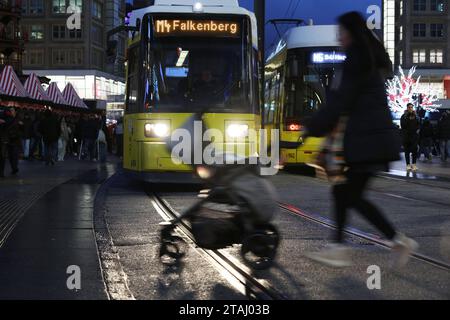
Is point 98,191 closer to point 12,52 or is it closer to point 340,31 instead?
point 340,31

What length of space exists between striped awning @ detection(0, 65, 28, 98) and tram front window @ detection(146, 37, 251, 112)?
18.0 metres

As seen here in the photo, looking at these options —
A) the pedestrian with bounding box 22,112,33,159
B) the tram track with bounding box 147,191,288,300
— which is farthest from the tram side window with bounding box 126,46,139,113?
the pedestrian with bounding box 22,112,33,159

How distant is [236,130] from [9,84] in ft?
65.2

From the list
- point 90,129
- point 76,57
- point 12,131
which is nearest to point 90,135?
point 90,129

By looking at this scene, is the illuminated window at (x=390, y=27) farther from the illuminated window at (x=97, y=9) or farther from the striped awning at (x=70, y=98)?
the striped awning at (x=70, y=98)

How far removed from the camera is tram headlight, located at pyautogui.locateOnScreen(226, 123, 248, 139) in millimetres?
12297

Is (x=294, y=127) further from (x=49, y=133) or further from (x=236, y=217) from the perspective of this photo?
(x=236, y=217)

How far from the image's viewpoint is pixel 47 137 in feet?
74.7

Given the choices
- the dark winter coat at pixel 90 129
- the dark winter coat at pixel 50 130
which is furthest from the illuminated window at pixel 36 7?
the dark winter coat at pixel 50 130

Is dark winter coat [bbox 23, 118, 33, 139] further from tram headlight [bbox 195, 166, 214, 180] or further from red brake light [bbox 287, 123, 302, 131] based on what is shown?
tram headlight [bbox 195, 166, 214, 180]

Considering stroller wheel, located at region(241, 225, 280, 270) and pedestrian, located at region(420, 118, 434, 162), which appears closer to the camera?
stroller wheel, located at region(241, 225, 280, 270)

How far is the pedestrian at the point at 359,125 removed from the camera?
5117mm

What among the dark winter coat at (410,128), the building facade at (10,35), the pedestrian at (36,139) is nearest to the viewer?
the dark winter coat at (410,128)

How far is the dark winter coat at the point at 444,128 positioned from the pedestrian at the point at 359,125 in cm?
2096
